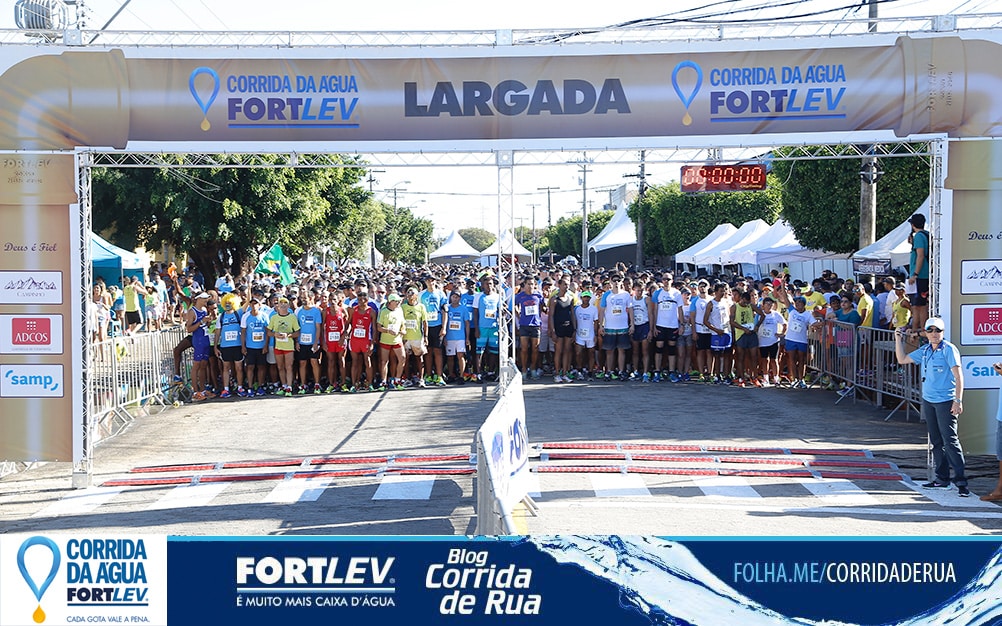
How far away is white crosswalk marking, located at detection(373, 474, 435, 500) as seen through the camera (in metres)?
9.91

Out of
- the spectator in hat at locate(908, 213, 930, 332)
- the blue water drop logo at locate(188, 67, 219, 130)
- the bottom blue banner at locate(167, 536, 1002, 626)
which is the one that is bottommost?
the bottom blue banner at locate(167, 536, 1002, 626)

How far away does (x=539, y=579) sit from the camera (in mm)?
4949

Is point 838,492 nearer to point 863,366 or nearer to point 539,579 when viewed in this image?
point 863,366

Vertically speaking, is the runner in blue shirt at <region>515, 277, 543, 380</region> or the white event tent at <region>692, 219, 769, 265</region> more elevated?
the white event tent at <region>692, 219, 769, 265</region>

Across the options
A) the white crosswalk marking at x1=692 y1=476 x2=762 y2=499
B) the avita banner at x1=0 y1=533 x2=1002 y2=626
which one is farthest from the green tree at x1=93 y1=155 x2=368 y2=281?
the avita banner at x1=0 y1=533 x2=1002 y2=626

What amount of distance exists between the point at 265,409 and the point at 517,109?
7489 millimetres

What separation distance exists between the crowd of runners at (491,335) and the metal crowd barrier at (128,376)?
0.43 metres

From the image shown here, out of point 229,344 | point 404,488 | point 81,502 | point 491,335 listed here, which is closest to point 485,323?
point 491,335

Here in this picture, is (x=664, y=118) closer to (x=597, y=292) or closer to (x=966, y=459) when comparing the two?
(x=966, y=459)

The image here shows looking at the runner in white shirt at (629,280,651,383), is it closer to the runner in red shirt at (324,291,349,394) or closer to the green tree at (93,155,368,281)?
the runner in red shirt at (324,291,349,394)

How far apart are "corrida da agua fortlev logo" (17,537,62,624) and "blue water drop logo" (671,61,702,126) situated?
25.9 feet

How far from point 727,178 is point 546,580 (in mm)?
12192

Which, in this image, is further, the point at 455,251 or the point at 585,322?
the point at 455,251

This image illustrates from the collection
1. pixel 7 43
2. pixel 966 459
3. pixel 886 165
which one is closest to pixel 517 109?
pixel 7 43
